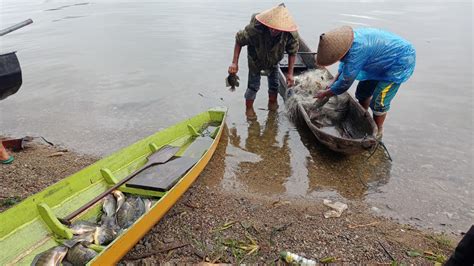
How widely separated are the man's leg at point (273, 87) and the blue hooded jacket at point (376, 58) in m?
1.82

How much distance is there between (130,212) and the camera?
415 centimetres

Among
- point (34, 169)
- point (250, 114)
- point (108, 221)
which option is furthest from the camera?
point (250, 114)

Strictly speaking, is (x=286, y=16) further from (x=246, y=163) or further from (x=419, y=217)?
(x=419, y=217)

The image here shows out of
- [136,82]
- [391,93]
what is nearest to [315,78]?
[391,93]

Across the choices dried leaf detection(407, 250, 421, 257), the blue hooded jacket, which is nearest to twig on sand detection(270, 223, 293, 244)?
dried leaf detection(407, 250, 421, 257)

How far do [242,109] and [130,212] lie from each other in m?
5.07

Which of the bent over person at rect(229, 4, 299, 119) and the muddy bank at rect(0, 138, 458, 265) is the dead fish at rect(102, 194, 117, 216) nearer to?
the muddy bank at rect(0, 138, 458, 265)

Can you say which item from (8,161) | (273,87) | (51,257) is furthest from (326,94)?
(8,161)

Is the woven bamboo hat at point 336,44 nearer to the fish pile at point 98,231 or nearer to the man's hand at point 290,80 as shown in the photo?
the man's hand at point 290,80

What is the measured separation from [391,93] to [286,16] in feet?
7.42

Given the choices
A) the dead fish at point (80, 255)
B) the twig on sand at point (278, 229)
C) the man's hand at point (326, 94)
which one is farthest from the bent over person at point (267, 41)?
the dead fish at point (80, 255)

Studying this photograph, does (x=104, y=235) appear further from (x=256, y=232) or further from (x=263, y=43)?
(x=263, y=43)

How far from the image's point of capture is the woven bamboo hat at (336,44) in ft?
A: 17.8

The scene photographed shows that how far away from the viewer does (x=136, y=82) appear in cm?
1077
